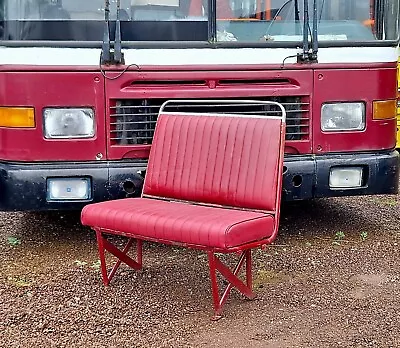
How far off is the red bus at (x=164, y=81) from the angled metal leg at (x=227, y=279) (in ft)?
3.85

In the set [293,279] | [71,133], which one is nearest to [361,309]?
[293,279]

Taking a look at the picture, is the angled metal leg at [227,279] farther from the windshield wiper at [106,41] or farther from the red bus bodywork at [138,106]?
the windshield wiper at [106,41]

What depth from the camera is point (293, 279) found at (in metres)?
4.81

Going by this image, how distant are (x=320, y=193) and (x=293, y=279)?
92 centimetres

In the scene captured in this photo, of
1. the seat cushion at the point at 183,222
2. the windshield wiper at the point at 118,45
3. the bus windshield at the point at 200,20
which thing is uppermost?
the bus windshield at the point at 200,20

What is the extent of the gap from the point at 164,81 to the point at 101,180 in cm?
82

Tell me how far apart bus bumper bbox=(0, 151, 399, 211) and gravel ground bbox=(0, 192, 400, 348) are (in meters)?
0.41

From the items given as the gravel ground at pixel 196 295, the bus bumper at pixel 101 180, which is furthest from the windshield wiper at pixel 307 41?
the gravel ground at pixel 196 295

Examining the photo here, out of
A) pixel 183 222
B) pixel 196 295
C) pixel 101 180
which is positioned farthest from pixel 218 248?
pixel 101 180

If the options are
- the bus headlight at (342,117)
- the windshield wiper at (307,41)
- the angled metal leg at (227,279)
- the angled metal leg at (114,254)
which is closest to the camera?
the angled metal leg at (227,279)

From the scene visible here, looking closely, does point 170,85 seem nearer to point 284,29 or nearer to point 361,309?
point 284,29

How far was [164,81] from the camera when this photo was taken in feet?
17.3

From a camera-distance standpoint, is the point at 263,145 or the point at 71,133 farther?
the point at 71,133

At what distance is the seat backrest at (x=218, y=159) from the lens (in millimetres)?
4516
